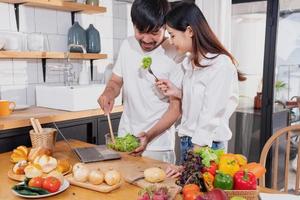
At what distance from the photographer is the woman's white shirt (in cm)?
148

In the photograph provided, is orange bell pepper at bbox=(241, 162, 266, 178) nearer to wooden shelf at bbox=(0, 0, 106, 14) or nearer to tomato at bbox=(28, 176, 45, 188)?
tomato at bbox=(28, 176, 45, 188)

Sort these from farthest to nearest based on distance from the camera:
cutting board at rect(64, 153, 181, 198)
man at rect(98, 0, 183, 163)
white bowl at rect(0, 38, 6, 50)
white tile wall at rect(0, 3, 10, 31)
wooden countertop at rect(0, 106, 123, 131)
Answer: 1. white tile wall at rect(0, 3, 10, 31)
2. white bowl at rect(0, 38, 6, 50)
3. wooden countertop at rect(0, 106, 123, 131)
4. man at rect(98, 0, 183, 163)
5. cutting board at rect(64, 153, 181, 198)

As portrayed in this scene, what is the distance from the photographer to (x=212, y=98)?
1.48 meters

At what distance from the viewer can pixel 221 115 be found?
4.99 ft

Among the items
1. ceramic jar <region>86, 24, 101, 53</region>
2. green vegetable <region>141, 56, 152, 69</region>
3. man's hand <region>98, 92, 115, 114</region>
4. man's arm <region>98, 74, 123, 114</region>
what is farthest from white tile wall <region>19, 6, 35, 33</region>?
green vegetable <region>141, 56, 152, 69</region>

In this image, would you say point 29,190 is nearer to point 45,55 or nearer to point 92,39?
point 45,55

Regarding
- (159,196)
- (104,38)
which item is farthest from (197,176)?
(104,38)

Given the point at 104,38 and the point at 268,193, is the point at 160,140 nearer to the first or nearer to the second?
the point at 268,193

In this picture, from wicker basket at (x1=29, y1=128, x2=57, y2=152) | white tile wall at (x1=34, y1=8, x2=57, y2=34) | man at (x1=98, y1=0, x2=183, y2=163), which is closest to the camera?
wicker basket at (x1=29, y1=128, x2=57, y2=152)

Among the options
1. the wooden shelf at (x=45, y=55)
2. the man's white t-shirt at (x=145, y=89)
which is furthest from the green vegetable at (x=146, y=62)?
the wooden shelf at (x=45, y=55)

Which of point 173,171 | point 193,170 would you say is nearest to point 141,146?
point 173,171

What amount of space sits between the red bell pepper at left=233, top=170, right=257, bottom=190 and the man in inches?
31.1

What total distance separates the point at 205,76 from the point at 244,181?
615 mm

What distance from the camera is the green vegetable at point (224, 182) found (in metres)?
1.03
